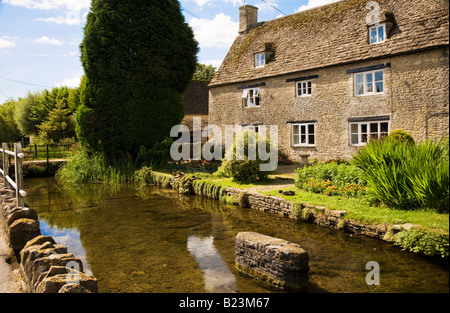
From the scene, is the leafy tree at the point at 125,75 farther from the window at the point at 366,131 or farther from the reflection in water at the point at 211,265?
the reflection in water at the point at 211,265

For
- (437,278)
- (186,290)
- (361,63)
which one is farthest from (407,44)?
(186,290)

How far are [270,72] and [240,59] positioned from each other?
3762mm

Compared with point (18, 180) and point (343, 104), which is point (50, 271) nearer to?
point (18, 180)

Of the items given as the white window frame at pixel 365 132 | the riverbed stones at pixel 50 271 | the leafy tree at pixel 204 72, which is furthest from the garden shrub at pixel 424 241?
the leafy tree at pixel 204 72

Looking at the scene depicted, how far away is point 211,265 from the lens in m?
6.97

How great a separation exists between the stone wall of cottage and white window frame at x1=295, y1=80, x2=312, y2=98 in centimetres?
23

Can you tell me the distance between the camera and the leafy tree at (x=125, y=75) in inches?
784

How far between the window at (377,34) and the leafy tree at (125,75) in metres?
10.7

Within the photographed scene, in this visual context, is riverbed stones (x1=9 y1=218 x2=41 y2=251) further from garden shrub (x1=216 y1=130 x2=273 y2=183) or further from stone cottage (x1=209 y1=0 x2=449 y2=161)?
stone cottage (x1=209 y1=0 x2=449 y2=161)

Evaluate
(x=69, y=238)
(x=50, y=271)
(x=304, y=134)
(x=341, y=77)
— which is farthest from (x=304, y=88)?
(x=50, y=271)

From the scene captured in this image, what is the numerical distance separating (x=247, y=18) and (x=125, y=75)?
37.2ft

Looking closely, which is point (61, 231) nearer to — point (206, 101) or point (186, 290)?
point (186, 290)
